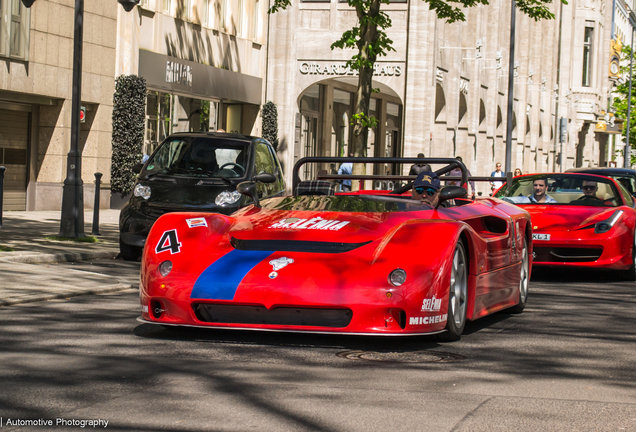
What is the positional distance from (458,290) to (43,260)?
649 cm

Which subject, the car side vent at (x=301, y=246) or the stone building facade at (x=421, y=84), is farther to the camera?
the stone building facade at (x=421, y=84)

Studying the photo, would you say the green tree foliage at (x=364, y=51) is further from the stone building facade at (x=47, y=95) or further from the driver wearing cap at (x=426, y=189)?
the driver wearing cap at (x=426, y=189)

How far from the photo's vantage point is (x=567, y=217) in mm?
12211

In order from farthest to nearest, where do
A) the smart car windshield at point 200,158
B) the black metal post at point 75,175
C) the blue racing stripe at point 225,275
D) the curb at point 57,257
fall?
the black metal post at point 75,175
the smart car windshield at point 200,158
the curb at point 57,257
the blue racing stripe at point 225,275

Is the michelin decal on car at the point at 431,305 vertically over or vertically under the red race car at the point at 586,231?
under

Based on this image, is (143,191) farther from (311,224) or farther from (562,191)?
(311,224)

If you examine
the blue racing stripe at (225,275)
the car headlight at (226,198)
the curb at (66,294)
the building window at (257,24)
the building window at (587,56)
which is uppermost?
the building window at (587,56)

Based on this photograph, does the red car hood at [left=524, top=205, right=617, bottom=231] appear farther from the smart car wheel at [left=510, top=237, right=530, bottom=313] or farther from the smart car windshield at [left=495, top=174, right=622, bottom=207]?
the smart car wheel at [left=510, top=237, right=530, bottom=313]

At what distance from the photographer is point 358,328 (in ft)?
20.2

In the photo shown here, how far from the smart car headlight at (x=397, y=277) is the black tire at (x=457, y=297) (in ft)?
1.47

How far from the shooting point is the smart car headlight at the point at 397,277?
6.23 metres

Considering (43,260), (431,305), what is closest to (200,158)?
(43,260)

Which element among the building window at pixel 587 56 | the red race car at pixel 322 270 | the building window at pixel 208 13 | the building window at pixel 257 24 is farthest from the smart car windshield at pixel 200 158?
the building window at pixel 587 56

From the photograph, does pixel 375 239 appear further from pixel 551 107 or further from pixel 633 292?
pixel 551 107
